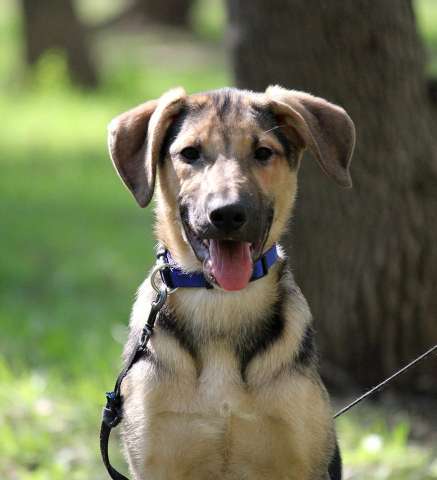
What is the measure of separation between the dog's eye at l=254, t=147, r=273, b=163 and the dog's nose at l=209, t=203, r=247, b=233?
380 millimetres

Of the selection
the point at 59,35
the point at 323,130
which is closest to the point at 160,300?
the point at 323,130

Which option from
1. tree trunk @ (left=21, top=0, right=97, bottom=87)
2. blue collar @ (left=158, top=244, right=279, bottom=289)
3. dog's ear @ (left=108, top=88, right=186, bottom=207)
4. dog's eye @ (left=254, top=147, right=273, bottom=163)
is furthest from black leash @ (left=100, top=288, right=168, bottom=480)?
tree trunk @ (left=21, top=0, right=97, bottom=87)

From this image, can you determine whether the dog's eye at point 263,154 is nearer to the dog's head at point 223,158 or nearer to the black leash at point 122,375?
the dog's head at point 223,158

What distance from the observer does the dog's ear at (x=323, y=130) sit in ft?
14.8

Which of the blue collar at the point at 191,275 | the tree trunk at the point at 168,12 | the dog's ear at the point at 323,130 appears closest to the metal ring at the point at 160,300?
the blue collar at the point at 191,275

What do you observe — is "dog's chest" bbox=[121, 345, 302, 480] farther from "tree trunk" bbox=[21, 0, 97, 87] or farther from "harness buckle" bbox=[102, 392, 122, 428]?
"tree trunk" bbox=[21, 0, 97, 87]

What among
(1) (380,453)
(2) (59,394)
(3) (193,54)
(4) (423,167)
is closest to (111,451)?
(2) (59,394)

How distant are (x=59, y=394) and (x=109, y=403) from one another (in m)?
2.28

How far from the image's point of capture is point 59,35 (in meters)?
18.7

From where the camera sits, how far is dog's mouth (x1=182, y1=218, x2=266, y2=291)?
4301 millimetres

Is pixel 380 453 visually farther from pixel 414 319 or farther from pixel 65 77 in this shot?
pixel 65 77

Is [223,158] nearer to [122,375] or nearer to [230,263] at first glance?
[230,263]

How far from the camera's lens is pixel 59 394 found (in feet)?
22.5

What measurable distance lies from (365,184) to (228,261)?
2.42m
